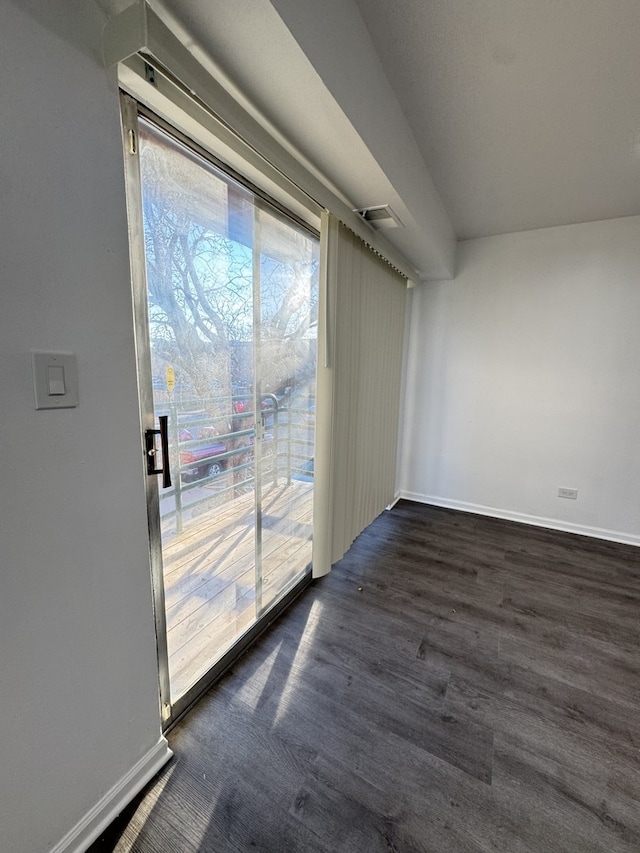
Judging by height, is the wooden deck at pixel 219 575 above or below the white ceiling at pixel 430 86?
below

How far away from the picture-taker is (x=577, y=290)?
2.87m

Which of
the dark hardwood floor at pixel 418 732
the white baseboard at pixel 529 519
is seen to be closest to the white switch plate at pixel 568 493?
the white baseboard at pixel 529 519

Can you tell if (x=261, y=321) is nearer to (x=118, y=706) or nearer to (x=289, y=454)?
(x=289, y=454)

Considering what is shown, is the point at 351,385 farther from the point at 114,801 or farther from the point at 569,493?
the point at 569,493

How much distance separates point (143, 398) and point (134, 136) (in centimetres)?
79

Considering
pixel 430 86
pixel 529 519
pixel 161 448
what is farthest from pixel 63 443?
pixel 529 519

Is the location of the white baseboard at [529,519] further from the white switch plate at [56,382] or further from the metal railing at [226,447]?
the white switch plate at [56,382]

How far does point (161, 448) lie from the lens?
1.14 meters

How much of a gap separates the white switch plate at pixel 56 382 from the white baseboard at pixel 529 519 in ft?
11.2

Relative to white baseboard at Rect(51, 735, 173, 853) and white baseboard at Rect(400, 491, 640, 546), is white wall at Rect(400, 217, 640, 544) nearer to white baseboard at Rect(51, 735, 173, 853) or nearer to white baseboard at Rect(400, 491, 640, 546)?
white baseboard at Rect(400, 491, 640, 546)

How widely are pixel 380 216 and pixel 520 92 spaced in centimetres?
74

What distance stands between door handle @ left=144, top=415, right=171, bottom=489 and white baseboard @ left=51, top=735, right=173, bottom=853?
36.1 inches

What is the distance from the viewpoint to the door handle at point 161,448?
1.12m

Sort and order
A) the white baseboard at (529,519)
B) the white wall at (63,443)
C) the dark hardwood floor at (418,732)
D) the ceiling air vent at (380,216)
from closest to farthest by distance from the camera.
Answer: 1. the white wall at (63,443)
2. the dark hardwood floor at (418,732)
3. the ceiling air vent at (380,216)
4. the white baseboard at (529,519)
